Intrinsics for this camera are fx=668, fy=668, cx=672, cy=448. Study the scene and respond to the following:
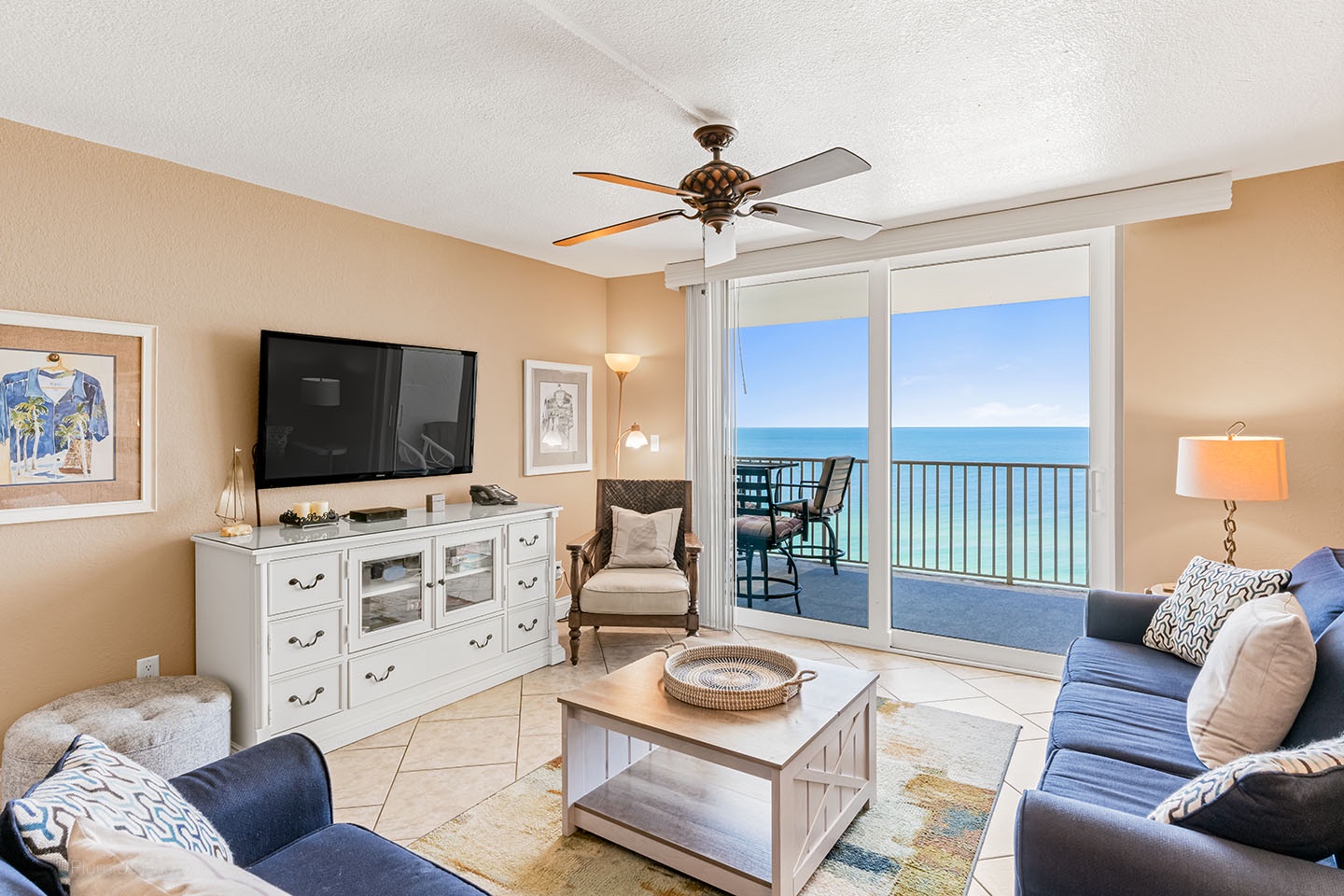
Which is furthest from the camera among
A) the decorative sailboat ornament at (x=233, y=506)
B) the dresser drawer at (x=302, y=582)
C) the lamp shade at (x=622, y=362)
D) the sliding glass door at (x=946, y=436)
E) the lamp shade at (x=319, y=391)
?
the lamp shade at (x=622, y=362)

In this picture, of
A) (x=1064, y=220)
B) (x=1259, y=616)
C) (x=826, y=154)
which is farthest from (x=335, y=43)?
(x=1064, y=220)

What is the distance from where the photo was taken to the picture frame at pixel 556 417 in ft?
14.8

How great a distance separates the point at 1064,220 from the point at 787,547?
2.54 m

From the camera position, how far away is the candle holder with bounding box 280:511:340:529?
3096mm

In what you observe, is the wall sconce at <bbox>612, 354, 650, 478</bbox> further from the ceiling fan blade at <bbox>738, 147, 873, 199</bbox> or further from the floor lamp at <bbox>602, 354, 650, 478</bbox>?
the ceiling fan blade at <bbox>738, 147, 873, 199</bbox>

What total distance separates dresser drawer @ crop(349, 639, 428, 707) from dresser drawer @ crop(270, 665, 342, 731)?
0.08 metres

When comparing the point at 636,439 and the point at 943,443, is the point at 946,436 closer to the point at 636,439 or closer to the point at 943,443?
the point at 943,443

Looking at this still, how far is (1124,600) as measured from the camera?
2.74 meters

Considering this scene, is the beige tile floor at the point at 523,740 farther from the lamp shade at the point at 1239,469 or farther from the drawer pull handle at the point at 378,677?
the lamp shade at the point at 1239,469

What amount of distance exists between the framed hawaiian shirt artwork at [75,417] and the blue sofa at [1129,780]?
3316 millimetres

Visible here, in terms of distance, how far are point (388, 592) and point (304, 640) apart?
16.0 inches

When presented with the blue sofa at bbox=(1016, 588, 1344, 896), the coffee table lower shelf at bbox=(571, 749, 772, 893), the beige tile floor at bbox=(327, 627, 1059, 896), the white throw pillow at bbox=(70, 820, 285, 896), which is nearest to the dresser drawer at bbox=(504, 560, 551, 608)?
the beige tile floor at bbox=(327, 627, 1059, 896)

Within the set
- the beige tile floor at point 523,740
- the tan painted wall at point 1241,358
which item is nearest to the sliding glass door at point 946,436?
the tan painted wall at point 1241,358

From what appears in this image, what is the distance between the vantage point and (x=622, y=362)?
15.7ft
